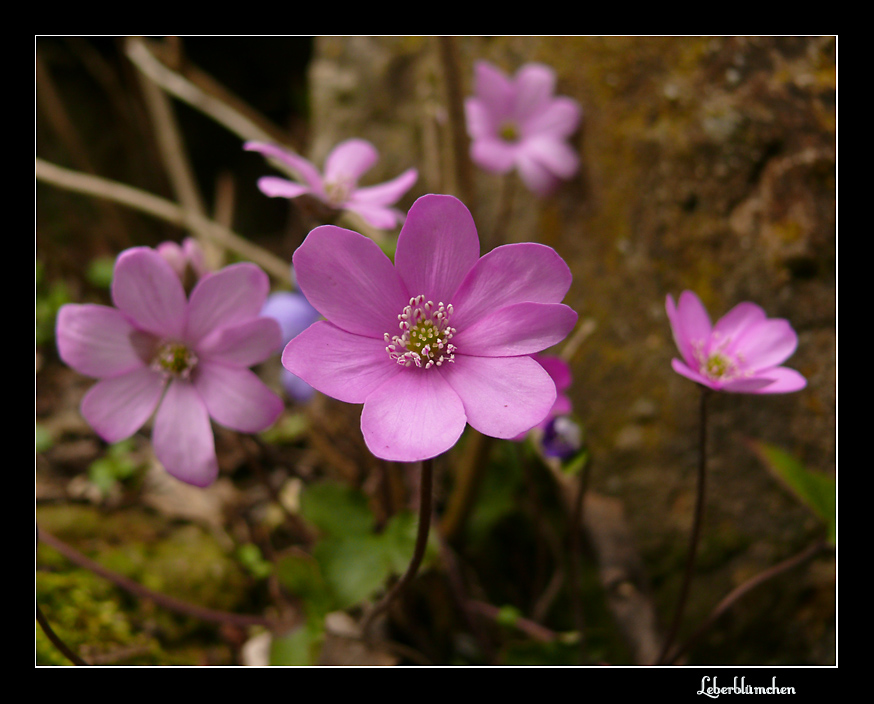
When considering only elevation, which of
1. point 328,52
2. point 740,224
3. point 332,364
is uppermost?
point 328,52

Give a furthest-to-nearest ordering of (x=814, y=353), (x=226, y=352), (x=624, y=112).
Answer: (x=624, y=112)
(x=814, y=353)
(x=226, y=352)

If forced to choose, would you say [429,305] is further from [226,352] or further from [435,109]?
[435,109]

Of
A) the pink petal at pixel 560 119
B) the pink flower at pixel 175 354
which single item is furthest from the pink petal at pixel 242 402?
the pink petal at pixel 560 119

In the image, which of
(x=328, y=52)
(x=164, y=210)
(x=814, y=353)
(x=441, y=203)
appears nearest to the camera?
(x=441, y=203)

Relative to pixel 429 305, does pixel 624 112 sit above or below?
above

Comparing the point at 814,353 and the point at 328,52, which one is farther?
the point at 328,52

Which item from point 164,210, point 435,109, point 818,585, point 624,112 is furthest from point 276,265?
point 818,585
